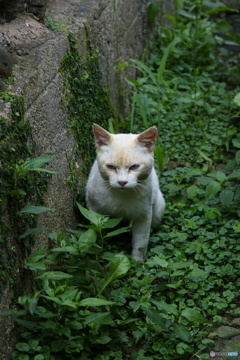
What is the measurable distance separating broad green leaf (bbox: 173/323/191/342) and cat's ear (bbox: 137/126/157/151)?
1.16m

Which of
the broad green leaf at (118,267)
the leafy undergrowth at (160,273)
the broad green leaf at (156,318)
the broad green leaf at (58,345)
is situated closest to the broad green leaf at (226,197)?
the leafy undergrowth at (160,273)

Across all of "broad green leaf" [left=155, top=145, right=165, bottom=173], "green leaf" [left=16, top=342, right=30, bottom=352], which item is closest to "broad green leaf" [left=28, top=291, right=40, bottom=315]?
"green leaf" [left=16, top=342, right=30, bottom=352]

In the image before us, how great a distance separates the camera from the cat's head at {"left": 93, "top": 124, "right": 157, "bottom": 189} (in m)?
3.51

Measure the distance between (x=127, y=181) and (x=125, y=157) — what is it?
0.50ft

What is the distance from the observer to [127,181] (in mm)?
3471

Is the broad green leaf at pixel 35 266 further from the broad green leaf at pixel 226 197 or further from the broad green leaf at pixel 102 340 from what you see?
the broad green leaf at pixel 226 197

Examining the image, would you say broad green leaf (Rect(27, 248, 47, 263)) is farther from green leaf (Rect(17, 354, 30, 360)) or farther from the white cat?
the white cat

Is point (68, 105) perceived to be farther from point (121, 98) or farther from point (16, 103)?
point (121, 98)

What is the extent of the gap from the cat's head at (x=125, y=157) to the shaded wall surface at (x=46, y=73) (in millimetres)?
258

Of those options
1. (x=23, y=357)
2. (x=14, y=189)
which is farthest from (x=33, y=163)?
(x=23, y=357)

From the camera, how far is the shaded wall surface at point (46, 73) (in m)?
3.03

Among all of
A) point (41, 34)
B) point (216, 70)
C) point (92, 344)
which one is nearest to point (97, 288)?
point (92, 344)

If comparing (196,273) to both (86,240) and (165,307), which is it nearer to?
(165,307)

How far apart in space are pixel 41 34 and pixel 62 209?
1122 millimetres
